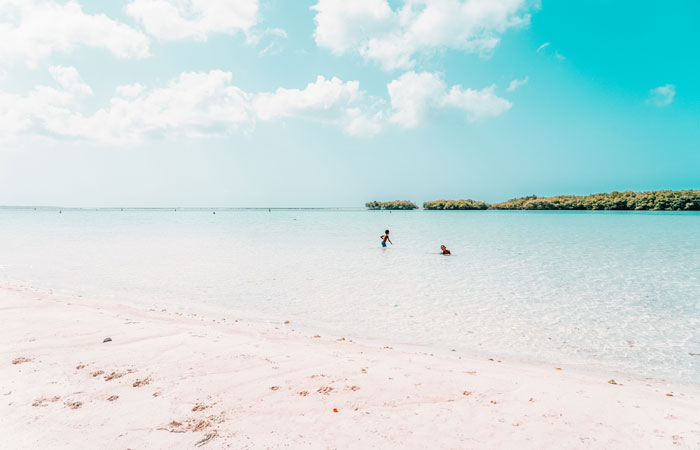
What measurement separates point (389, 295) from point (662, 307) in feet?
31.5

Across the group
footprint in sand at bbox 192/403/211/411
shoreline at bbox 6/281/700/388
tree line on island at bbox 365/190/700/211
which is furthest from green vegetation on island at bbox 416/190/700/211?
footprint in sand at bbox 192/403/211/411

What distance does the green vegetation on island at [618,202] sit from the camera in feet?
421

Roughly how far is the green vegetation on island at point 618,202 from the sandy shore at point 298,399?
538ft

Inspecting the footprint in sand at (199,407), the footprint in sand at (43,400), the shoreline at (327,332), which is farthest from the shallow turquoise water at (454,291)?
the footprint in sand at (43,400)

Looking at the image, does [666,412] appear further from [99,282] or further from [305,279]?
[99,282]

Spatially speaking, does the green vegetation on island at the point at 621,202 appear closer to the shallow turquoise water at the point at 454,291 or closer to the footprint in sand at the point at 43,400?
the shallow turquoise water at the point at 454,291

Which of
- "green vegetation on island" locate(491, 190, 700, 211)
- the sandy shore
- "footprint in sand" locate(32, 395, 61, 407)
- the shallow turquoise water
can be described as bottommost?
the shallow turquoise water

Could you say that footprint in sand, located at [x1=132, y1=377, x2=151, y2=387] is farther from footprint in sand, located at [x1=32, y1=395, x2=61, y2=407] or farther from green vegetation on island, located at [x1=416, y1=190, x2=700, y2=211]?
green vegetation on island, located at [x1=416, y1=190, x2=700, y2=211]

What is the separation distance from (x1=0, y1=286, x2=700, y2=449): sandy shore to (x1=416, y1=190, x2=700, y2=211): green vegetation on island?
164 meters

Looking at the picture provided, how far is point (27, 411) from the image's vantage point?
503 cm

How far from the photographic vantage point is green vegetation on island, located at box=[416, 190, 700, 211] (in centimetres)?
12838

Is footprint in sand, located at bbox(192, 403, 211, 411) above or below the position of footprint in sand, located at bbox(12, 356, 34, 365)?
below

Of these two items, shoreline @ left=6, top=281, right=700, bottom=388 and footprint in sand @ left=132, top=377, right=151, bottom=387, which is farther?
shoreline @ left=6, top=281, right=700, bottom=388

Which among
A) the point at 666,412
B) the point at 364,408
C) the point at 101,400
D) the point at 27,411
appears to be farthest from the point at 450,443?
the point at 27,411
